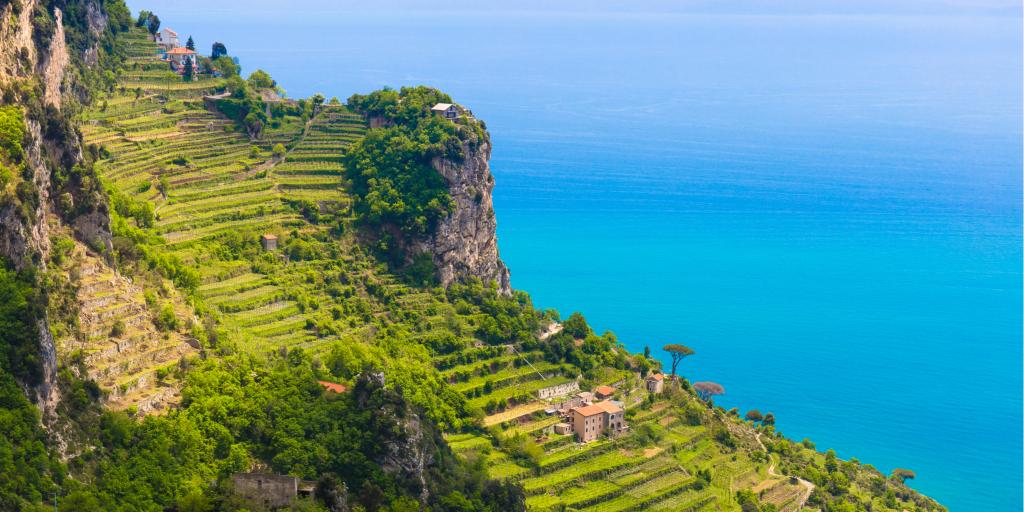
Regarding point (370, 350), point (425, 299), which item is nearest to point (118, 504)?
point (370, 350)

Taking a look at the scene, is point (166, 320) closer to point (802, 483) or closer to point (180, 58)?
point (802, 483)

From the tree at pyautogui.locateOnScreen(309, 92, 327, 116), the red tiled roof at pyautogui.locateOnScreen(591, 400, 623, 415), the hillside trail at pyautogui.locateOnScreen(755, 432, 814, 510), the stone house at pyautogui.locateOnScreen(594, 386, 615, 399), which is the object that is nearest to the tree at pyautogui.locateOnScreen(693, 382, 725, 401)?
the hillside trail at pyautogui.locateOnScreen(755, 432, 814, 510)

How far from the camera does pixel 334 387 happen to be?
47.8 m

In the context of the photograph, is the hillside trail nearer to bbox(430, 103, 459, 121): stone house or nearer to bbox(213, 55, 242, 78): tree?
bbox(430, 103, 459, 121): stone house

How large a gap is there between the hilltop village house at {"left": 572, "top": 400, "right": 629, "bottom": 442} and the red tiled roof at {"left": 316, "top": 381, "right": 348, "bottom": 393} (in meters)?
10.1

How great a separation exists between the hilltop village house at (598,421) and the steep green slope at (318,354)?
0.54 metres

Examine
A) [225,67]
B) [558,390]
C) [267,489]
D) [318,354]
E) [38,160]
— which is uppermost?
[225,67]

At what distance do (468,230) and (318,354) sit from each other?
1281cm

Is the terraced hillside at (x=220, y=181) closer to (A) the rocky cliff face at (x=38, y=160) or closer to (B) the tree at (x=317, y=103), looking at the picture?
(B) the tree at (x=317, y=103)

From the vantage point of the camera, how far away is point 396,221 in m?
61.5

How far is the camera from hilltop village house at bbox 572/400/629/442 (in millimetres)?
53656

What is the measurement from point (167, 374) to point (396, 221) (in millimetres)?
19140

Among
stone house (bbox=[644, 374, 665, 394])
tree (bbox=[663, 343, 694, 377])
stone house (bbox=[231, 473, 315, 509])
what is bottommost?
stone house (bbox=[231, 473, 315, 509])

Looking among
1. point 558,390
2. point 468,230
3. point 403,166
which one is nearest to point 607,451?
point 558,390
